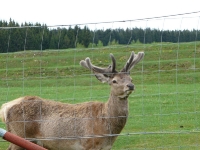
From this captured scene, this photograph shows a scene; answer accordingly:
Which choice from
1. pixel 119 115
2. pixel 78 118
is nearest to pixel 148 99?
pixel 78 118

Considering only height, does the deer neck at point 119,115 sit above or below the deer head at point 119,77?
below

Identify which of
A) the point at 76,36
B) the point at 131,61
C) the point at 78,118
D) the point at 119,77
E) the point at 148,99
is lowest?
the point at 148,99

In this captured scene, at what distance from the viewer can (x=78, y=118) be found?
35.2 ft

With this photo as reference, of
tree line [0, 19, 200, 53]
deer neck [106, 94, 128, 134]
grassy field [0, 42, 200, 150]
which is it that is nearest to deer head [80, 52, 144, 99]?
deer neck [106, 94, 128, 134]

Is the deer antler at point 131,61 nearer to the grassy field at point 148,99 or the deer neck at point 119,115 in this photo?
the grassy field at point 148,99

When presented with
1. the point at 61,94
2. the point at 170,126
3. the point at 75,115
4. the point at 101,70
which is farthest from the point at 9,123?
the point at 61,94

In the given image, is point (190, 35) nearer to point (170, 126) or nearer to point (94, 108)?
point (94, 108)

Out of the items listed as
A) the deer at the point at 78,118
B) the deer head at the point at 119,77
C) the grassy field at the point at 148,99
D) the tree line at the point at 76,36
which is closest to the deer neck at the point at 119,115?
the deer at the point at 78,118

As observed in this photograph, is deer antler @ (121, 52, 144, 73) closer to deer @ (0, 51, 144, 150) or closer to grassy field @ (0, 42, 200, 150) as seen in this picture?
deer @ (0, 51, 144, 150)

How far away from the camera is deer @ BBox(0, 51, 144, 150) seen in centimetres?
1027

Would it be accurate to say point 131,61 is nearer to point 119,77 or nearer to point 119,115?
point 119,77

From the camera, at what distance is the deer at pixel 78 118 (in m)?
10.3

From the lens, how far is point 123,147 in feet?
42.7

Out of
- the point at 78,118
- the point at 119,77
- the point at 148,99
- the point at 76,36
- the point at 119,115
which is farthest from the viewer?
the point at 148,99
